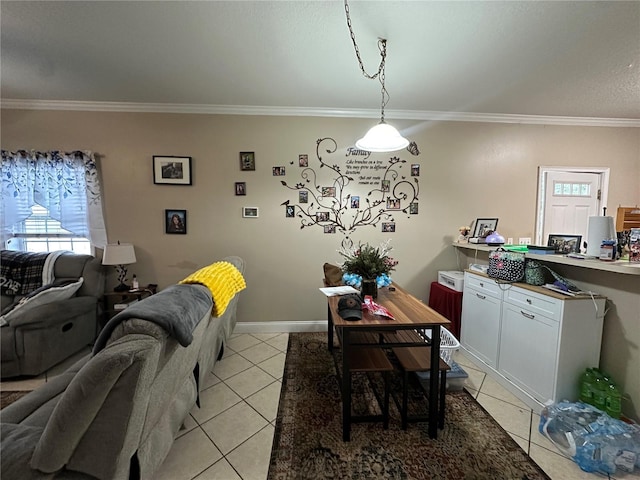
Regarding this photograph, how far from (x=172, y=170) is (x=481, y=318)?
3.56m

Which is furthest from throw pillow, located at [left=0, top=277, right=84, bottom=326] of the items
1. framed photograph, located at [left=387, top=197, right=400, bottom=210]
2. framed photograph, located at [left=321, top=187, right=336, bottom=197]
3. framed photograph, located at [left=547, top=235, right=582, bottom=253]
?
framed photograph, located at [left=547, top=235, right=582, bottom=253]

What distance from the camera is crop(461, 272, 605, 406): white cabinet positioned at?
1.60 metres

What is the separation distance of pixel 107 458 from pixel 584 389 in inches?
103

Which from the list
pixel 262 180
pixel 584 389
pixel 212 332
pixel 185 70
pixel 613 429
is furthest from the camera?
pixel 262 180

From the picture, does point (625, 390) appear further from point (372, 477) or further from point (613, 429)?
point (372, 477)

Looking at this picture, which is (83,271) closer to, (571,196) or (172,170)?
(172,170)

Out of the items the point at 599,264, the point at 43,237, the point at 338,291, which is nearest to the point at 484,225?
the point at 599,264

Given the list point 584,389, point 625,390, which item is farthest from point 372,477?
point 625,390

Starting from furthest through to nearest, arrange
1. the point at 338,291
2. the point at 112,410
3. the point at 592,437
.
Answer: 1. the point at 338,291
2. the point at 592,437
3. the point at 112,410

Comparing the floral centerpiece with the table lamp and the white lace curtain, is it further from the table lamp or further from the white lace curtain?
the white lace curtain

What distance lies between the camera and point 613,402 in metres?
1.50

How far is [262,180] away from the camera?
2816 millimetres

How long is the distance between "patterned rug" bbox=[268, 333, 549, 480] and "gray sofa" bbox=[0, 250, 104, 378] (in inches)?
80.7

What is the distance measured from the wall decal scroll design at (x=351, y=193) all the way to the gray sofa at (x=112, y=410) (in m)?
1.87
